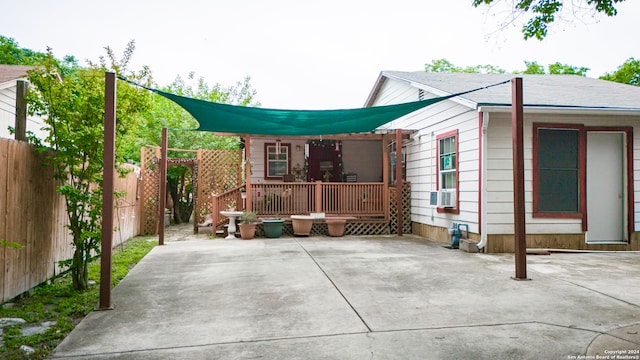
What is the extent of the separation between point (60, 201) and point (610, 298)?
6.52m

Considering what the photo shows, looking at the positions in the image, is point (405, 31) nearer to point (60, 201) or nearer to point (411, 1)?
point (411, 1)

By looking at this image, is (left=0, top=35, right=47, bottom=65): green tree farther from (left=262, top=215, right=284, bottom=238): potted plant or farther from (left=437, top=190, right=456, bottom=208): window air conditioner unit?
(left=437, top=190, right=456, bottom=208): window air conditioner unit

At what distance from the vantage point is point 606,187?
304 inches

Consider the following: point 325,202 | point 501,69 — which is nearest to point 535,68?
point 501,69

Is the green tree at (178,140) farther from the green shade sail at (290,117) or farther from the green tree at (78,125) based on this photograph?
the green tree at (78,125)

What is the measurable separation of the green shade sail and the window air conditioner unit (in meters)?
2.16

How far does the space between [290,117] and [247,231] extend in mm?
3896

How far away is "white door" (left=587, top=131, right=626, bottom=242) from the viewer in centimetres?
767

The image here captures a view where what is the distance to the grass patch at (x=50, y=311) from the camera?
10.0 ft

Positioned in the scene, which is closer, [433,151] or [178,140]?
[433,151]

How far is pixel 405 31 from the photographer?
84.1ft

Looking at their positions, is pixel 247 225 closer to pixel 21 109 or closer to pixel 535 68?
pixel 21 109

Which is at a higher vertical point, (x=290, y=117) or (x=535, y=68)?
(x=535, y=68)

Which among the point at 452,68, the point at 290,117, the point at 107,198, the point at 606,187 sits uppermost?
the point at 452,68
